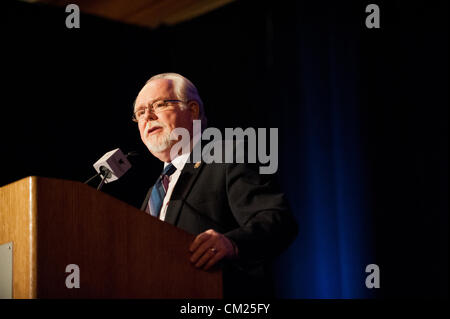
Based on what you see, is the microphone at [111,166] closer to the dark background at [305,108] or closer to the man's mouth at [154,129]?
the man's mouth at [154,129]

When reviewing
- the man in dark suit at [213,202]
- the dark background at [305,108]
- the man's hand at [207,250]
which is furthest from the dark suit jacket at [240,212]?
the dark background at [305,108]

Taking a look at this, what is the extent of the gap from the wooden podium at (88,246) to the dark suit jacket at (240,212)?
Answer: 23 cm

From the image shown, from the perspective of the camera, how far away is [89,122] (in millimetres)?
3721

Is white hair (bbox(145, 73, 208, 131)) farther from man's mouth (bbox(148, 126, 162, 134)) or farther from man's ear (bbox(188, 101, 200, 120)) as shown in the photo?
man's mouth (bbox(148, 126, 162, 134))

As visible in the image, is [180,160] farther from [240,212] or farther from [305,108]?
[305,108]

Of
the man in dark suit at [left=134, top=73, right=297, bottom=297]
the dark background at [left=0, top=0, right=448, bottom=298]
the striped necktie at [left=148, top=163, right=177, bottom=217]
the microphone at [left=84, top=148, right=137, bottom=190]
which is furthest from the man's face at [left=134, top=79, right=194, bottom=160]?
the dark background at [left=0, top=0, right=448, bottom=298]

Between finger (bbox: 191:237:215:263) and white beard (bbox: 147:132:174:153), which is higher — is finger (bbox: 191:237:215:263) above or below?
below

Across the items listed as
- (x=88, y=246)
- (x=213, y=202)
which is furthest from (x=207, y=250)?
(x=213, y=202)

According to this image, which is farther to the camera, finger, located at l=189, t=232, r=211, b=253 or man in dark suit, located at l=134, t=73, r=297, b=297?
man in dark suit, located at l=134, t=73, r=297, b=297

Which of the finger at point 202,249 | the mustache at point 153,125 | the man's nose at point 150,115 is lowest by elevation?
the finger at point 202,249

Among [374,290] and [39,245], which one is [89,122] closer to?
[374,290]

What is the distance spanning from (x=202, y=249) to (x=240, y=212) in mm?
362

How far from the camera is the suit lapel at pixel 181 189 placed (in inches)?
70.2

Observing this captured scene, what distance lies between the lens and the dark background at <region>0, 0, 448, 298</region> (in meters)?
3.00
